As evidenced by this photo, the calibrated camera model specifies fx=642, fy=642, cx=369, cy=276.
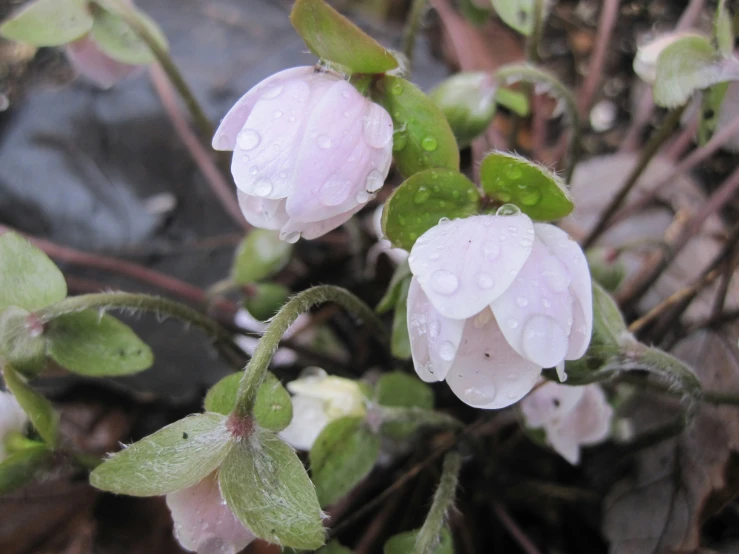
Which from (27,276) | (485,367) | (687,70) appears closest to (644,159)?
(687,70)

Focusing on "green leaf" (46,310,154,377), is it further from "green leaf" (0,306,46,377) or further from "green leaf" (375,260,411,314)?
"green leaf" (375,260,411,314)

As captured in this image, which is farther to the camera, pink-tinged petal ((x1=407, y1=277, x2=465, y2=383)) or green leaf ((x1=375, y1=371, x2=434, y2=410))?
green leaf ((x1=375, y1=371, x2=434, y2=410))

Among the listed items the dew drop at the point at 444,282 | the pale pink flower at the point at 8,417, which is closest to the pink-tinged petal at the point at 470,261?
the dew drop at the point at 444,282

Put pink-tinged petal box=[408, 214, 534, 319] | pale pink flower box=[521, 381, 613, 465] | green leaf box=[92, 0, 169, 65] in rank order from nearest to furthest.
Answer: pink-tinged petal box=[408, 214, 534, 319] < pale pink flower box=[521, 381, 613, 465] < green leaf box=[92, 0, 169, 65]

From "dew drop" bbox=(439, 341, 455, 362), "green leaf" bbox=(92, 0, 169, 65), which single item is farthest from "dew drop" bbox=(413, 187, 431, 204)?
"green leaf" bbox=(92, 0, 169, 65)

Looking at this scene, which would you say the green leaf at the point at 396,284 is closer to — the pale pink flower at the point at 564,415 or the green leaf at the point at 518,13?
the pale pink flower at the point at 564,415

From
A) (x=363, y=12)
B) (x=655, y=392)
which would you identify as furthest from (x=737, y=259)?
(x=363, y=12)

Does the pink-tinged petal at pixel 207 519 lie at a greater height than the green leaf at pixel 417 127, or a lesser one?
lesser
